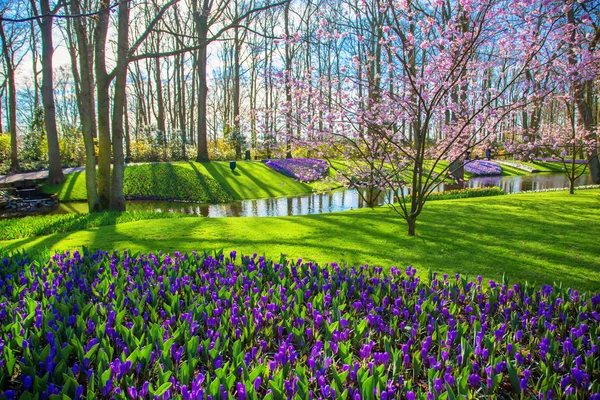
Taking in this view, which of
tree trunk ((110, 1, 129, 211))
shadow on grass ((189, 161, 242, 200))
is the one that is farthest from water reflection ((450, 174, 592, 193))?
tree trunk ((110, 1, 129, 211))

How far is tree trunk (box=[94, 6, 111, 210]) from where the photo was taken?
12.3m

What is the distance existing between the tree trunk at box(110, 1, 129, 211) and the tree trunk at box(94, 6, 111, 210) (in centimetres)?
28

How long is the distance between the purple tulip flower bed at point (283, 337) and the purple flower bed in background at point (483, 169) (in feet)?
102

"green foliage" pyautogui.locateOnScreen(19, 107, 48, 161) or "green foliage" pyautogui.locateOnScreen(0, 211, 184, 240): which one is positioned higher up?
"green foliage" pyautogui.locateOnScreen(19, 107, 48, 161)

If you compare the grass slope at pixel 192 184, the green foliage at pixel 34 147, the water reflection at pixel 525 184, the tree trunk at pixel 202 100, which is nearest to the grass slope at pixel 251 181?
the grass slope at pixel 192 184

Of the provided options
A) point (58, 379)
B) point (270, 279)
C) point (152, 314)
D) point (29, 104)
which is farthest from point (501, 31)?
point (29, 104)

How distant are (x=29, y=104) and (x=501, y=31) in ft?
170

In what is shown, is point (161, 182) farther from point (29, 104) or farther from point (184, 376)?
point (29, 104)

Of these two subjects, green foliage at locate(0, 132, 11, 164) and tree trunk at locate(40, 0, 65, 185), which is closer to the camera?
tree trunk at locate(40, 0, 65, 185)

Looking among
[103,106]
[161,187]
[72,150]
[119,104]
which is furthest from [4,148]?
[119,104]

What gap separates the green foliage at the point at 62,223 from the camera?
373 inches

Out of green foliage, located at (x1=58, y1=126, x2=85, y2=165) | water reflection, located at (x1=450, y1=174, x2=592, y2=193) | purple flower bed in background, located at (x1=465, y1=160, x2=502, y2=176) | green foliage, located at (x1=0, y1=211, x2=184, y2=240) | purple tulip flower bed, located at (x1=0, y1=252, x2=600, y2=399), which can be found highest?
green foliage, located at (x1=58, y1=126, x2=85, y2=165)

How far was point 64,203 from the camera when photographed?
1780 centimetres

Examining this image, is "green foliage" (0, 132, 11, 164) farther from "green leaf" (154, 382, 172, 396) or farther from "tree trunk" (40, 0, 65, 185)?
"green leaf" (154, 382, 172, 396)
